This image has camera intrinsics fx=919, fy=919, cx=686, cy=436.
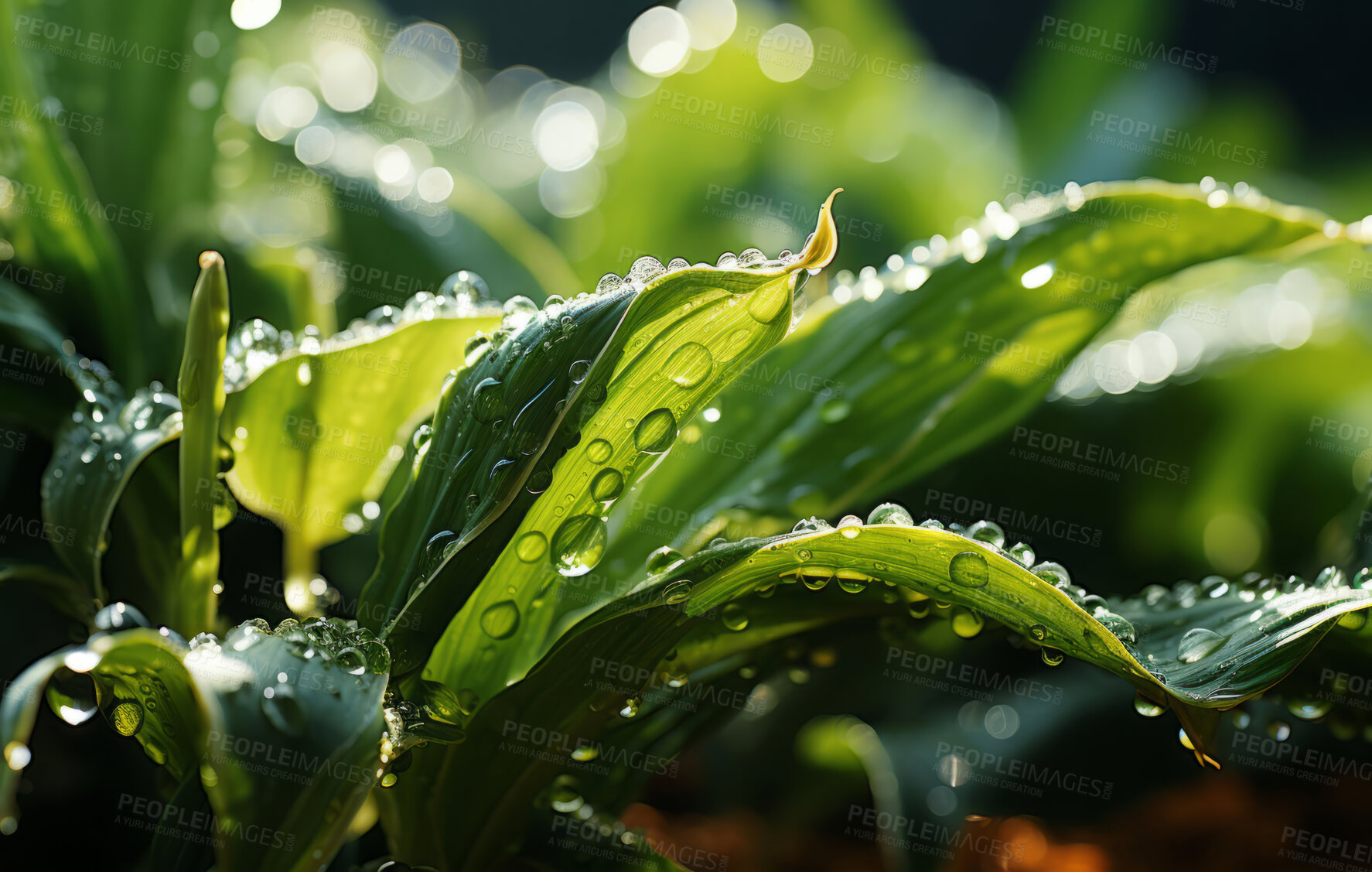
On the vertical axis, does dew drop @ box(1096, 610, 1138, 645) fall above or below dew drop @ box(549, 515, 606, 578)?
above

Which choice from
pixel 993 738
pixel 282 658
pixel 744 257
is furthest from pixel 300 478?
pixel 993 738

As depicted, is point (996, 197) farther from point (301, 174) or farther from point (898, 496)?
point (301, 174)

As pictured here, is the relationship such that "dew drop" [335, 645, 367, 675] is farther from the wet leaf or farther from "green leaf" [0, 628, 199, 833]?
the wet leaf

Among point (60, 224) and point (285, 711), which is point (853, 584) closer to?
point (285, 711)

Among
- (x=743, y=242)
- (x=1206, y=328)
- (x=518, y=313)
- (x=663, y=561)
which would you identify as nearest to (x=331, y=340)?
(x=518, y=313)

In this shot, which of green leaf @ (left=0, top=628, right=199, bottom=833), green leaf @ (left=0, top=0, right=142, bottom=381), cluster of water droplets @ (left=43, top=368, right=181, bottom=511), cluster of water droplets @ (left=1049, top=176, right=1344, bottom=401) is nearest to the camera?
green leaf @ (left=0, top=628, right=199, bottom=833)

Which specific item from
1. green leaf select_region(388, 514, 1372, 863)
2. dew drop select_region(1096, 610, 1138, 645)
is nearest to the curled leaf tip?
green leaf select_region(388, 514, 1372, 863)

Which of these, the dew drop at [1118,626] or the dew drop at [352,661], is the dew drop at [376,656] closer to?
the dew drop at [352,661]
